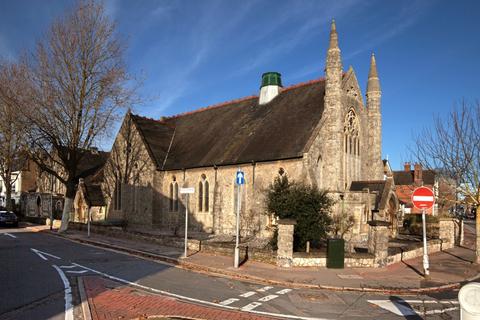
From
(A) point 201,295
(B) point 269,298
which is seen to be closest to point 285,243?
(B) point 269,298

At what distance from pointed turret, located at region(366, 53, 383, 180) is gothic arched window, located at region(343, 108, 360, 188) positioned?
176 centimetres

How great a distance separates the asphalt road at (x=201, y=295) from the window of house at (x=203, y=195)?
1344 cm

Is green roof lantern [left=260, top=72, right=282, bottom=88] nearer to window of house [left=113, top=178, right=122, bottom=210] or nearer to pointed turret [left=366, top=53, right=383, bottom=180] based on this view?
pointed turret [left=366, top=53, right=383, bottom=180]

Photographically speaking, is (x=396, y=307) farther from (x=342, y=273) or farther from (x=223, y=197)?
(x=223, y=197)

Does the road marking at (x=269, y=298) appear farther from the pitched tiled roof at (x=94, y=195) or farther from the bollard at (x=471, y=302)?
the pitched tiled roof at (x=94, y=195)

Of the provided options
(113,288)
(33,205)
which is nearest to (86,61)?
(113,288)

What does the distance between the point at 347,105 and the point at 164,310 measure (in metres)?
22.4

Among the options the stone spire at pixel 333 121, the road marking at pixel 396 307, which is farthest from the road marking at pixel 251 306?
the stone spire at pixel 333 121

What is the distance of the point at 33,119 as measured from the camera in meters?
25.3

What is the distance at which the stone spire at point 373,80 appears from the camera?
29.8 metres

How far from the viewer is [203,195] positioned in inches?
1133

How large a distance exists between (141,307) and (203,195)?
2010 centimetres

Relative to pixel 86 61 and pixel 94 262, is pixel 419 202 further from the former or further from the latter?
pixel 86 61

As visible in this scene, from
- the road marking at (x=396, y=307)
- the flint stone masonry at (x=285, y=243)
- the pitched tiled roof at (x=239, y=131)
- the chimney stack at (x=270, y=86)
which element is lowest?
Result: the road marking at (x=396, y=307)
